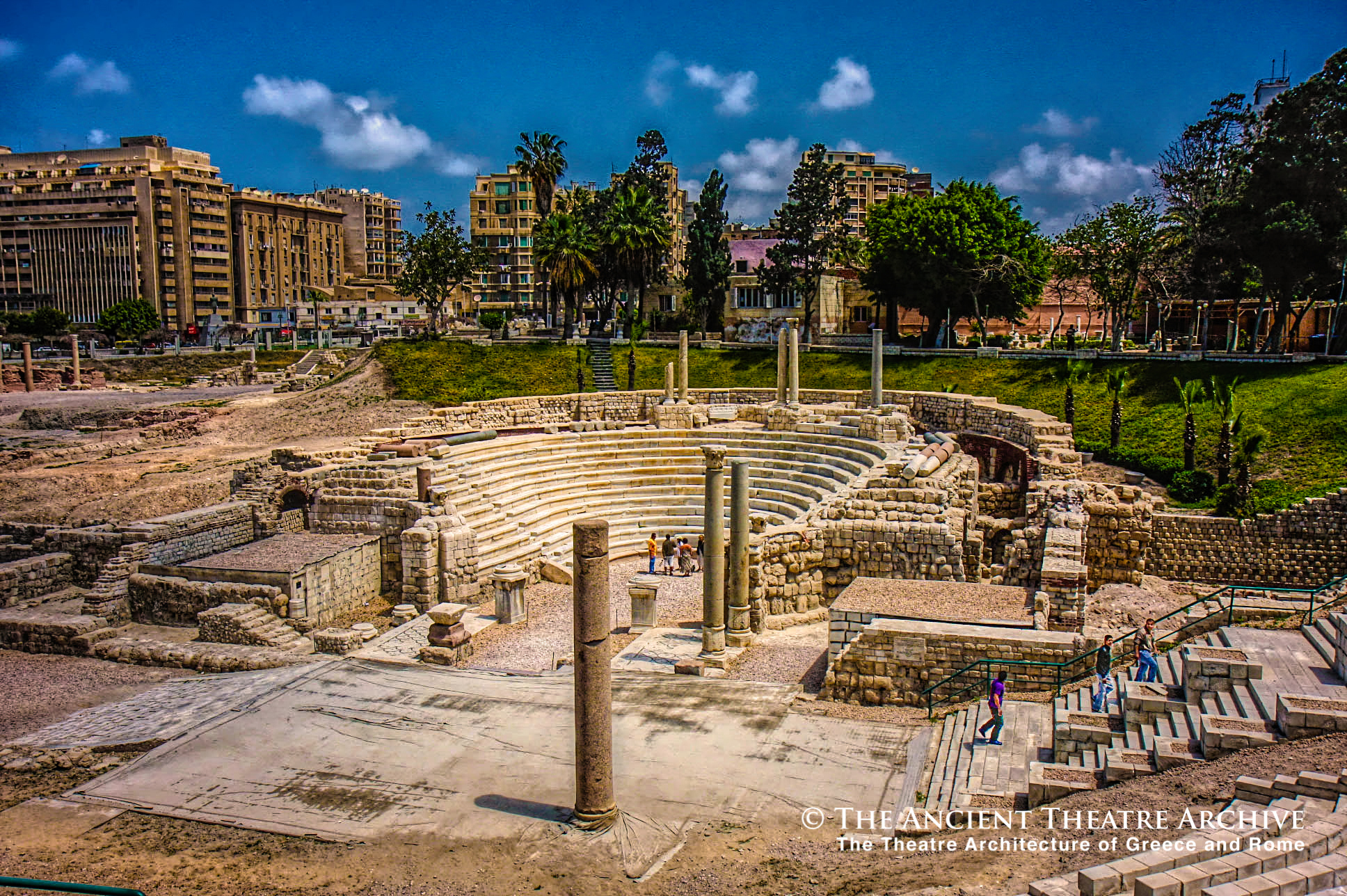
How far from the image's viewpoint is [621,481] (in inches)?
1267

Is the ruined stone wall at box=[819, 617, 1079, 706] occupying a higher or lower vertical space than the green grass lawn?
lower

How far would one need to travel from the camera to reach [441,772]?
13.7 m

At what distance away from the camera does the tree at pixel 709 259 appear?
227 feet

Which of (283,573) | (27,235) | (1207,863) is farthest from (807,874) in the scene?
(27,235)

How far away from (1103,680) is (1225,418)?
19.3m

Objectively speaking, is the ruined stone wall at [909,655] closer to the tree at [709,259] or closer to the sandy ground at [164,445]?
the sandy ground at [164,445]

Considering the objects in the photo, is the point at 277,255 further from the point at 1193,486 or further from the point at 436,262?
the point at 1193,486

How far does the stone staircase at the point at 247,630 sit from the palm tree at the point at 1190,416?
25680 mm

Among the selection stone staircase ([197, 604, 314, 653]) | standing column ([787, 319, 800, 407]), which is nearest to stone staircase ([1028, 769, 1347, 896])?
stone staircase ([197, 604, 314, 653])

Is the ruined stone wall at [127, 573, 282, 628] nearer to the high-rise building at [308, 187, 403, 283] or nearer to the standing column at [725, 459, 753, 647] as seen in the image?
the standing column at [725, 459, 753, 647]

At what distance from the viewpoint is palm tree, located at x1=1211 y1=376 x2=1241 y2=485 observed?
28719 millimetres

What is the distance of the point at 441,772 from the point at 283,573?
10.3m

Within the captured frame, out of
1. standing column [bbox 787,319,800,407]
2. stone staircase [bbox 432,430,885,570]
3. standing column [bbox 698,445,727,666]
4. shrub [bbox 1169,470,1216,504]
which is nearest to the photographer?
standing column [bbox 698,445,727,666]

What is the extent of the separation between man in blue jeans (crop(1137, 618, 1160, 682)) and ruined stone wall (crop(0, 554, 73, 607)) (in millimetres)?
23893
